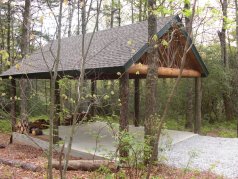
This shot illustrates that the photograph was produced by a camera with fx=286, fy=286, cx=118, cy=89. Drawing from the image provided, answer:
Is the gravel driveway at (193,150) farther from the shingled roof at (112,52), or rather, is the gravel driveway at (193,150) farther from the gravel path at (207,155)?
the shingled roof at (112,52)

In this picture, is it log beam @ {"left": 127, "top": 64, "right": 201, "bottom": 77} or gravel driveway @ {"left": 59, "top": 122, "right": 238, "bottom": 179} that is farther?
log beam @ {"left": 127, "top": 64, "right": 201, "bottom": 77}

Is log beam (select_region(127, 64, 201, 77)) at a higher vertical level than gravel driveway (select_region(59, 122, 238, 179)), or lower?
higher

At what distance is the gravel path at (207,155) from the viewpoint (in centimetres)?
713

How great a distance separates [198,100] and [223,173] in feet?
17.5

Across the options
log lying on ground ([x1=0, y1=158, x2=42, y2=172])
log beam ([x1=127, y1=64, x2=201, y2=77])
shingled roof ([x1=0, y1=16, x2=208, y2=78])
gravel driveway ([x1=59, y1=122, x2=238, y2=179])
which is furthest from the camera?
log beam ([x1=127, y1=64, x2=201, y2=77])

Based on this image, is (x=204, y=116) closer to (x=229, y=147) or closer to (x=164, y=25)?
(x=229, y=147)

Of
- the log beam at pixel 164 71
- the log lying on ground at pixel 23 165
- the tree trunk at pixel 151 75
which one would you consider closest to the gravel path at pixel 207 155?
the tree trunk at pixel 151 75

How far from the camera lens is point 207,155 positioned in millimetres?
8414

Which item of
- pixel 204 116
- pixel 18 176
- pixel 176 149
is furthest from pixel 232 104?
pixel 18 176

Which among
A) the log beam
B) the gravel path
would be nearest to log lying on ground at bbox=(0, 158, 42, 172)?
the gravel path

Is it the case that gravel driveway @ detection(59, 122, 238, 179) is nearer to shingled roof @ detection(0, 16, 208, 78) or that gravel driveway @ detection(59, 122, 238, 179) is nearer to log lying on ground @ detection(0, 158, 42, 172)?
log lying on ground @ detection(0, 158, 42, 172)

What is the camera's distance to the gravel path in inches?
281

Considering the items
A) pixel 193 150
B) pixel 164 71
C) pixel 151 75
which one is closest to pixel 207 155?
pixel 193 150

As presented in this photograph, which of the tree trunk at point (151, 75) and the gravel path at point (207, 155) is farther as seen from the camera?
the gravel path at point (207, 155)
